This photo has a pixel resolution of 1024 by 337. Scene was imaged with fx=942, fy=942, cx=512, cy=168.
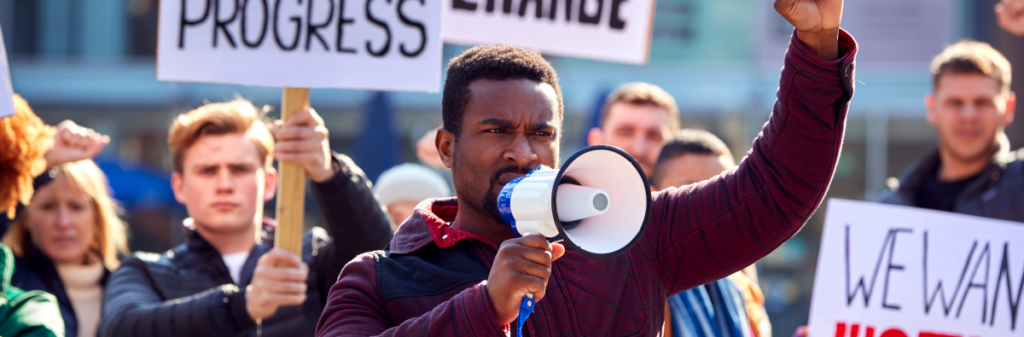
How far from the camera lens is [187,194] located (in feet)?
10.5

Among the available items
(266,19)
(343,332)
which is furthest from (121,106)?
(343,332)

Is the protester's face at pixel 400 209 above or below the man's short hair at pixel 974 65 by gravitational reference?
below

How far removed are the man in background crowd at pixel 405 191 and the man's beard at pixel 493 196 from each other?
226cm

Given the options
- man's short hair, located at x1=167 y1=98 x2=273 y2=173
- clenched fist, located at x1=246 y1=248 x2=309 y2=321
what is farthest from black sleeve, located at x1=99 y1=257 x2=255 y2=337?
man's short hair, located at x1=167 y1=98 x2=273 y2=173

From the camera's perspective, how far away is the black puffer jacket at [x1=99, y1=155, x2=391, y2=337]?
2.69 meters

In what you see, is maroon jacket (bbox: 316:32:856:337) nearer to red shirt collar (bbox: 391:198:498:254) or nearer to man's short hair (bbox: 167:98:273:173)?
red shirt collar (bbox: 391:198:498:254)

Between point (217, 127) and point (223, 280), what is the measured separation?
0.53m

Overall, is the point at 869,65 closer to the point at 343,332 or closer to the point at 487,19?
the point at 487,19

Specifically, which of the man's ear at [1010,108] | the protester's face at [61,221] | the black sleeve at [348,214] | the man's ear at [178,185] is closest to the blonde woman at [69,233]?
the protester's face at [61,221]

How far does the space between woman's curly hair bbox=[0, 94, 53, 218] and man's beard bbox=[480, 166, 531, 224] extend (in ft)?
5.89

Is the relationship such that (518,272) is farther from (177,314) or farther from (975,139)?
(975,139)

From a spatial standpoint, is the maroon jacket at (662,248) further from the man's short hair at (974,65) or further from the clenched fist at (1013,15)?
the man's short hair at (974,65)

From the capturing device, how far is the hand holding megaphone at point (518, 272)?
4.68ft

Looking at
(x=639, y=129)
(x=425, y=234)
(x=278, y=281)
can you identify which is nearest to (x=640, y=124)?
(x=639, y=129)
